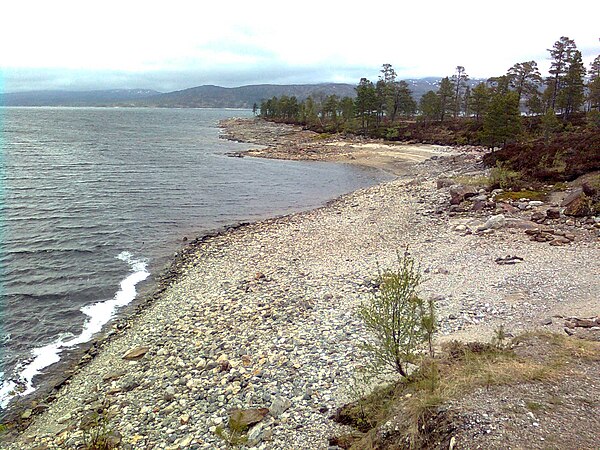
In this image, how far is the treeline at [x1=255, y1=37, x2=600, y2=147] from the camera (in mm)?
40562

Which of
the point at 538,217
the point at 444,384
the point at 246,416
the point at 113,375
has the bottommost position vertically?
the point at 113,375

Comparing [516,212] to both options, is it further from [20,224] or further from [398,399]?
[20,224]

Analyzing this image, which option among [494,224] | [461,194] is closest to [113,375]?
[494,224]

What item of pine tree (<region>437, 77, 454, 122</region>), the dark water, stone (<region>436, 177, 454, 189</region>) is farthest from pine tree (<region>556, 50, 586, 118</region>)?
stone (<region>436, 177, 454, 189</region>)

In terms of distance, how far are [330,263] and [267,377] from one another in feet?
26.4

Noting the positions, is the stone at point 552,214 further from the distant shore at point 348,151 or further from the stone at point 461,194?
the distant shore at point 348,151

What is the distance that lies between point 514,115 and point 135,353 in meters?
41.4

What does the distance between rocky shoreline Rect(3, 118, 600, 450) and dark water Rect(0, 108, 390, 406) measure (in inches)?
82.1

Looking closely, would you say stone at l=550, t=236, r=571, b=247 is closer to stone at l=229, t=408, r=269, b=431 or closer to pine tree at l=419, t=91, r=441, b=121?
stone at l=229, t=408, r=269, b=431

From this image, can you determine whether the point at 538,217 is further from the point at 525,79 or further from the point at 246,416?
the point at 525,79

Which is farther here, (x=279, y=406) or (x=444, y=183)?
(x=444, y=183)

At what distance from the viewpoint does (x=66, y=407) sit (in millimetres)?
9648

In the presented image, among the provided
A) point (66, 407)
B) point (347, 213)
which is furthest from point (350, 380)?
point (347, 213)

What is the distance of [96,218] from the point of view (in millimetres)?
26797
